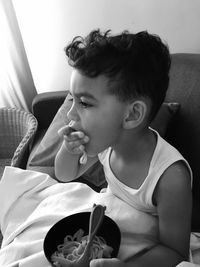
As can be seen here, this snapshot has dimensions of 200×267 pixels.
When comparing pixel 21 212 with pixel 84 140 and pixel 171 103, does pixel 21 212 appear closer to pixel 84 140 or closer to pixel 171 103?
pixel 84 140

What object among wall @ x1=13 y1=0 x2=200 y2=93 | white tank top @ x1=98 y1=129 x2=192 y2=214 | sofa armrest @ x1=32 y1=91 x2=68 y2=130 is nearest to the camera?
white tank top @ x1=98 y1=129 x2=192 y2=214

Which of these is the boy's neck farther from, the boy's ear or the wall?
the wall

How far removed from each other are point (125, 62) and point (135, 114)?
128 mm

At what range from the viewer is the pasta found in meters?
0.76

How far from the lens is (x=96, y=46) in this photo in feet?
2.40

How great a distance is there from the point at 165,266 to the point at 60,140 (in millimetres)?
675

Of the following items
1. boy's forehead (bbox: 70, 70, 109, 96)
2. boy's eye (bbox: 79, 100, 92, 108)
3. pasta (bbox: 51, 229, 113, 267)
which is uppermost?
boy's forehead (bbox: 70, 70, 109, 96)

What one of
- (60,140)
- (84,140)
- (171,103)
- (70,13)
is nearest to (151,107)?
(84,140)

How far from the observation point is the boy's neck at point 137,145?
0.87m

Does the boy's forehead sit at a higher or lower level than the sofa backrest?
higher

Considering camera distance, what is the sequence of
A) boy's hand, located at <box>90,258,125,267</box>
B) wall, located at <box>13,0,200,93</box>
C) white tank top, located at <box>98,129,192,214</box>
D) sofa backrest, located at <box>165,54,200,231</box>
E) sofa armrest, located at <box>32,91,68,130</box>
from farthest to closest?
sofa armrest, located at <box>32,91,68,130</box> < wall, located at <box>13,0,200,93</box> < sofa backrest, located at <box>165,54,200,231</box> < white tank top, located at <box>98,129,192,214</box> < boy's hand, located at <box>90,258,125,267</box>

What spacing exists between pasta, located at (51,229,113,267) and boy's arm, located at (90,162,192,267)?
0.23 ft

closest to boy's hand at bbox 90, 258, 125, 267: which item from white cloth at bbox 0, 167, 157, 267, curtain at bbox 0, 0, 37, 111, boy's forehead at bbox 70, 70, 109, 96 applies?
white cloth at bbox 0, 167, 157, 267

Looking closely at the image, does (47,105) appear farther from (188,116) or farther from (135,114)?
(135,114)
